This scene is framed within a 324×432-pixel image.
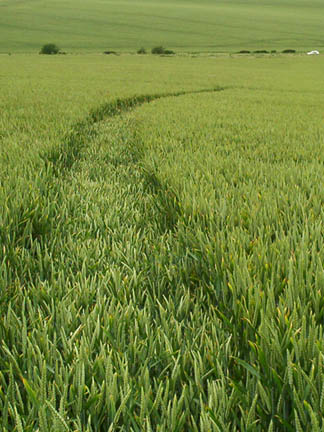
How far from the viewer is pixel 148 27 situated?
56.5m

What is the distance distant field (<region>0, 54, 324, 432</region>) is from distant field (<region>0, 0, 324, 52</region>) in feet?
148

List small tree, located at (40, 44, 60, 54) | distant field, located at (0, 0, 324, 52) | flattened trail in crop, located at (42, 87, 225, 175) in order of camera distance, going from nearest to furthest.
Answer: flattened trail in crop, located at (42, 87, 225, 175) < small tree, located at (40, 44, 60, 54) < distant field, located at (0, 0, 324, 52)

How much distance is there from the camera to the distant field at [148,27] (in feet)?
155

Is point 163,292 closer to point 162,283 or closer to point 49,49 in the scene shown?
point 162,283

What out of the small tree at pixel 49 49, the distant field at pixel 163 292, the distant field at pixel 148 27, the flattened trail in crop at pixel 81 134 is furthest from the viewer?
the distant field at pixel 148 27

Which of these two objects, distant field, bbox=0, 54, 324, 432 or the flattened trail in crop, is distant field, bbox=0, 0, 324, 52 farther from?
distant field, bbox=0, 54, 324, 432

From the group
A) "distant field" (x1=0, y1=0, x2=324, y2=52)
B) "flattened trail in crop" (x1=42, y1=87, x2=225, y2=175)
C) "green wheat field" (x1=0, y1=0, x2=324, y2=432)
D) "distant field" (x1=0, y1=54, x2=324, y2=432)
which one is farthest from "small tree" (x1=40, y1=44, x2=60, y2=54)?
"distant field" (x1=0, y1=54, x2=324, y2=432)

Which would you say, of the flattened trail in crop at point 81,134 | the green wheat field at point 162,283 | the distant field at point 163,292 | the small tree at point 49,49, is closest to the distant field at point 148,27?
the small tree at point 49,49

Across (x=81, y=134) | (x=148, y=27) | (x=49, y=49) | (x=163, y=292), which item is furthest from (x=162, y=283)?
(x=148, y=27)

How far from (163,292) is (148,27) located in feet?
204

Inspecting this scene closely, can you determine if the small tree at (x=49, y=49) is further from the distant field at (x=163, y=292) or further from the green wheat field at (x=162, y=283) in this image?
the distant field at (x=163, y=292)

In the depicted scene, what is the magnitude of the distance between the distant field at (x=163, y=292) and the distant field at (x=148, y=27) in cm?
4499

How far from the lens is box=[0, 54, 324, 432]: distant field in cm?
72

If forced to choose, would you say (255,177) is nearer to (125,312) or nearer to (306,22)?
(125,312)
